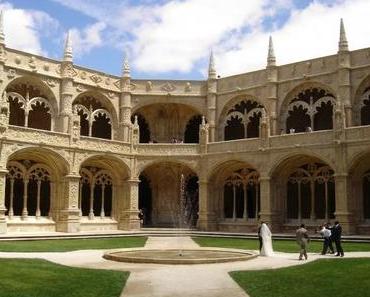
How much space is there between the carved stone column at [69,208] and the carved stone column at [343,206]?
16.9m

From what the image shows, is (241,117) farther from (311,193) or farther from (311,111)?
(311,193)

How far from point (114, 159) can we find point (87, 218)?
4.63 metres

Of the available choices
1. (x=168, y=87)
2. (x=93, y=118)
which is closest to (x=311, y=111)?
(x=168, y=87)

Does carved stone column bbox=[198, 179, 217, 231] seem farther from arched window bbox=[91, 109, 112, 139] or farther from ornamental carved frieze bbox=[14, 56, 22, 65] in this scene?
ornamental carved frieze bbox=[14, 56, 22, 65]

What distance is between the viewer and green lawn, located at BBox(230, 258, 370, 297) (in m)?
12.4

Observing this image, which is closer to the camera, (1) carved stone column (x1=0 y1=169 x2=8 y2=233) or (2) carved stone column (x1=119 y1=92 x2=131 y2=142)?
(1) carved stone column (x1=0 y1=169 x2=8 y2=233)

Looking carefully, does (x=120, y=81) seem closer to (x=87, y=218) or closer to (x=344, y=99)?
(x=87, y=218)

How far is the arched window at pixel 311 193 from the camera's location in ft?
120

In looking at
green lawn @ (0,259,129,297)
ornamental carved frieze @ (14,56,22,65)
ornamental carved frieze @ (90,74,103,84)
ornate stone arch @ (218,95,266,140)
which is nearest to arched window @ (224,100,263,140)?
ornate stone arch @ (218,95,266,140)

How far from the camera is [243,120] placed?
4231cm

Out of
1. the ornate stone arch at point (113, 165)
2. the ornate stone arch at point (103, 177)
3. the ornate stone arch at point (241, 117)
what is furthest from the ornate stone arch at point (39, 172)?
the ornate stone arch at point (241, 117)

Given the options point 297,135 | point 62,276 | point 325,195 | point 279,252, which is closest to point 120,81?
point 297,135

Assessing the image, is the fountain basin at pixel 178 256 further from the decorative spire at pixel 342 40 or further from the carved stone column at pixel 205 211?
the decorative spire at pixel 342 40

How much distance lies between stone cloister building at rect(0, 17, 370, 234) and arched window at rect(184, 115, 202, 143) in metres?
0.09
